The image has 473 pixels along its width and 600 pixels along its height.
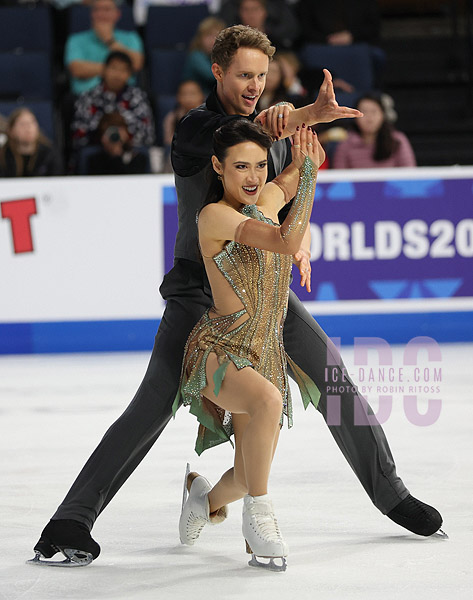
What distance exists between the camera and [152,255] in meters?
6.52

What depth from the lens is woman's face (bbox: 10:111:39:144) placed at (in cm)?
690

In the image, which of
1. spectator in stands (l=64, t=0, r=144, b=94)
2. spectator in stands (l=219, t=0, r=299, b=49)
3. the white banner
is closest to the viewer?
the white banner

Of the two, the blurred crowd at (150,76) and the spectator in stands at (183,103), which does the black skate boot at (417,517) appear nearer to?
the blurred crowd at (150,76)

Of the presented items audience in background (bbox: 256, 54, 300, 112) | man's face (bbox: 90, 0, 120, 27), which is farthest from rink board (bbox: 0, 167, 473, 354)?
man's face (bbox: 90, 0, 120, 27)

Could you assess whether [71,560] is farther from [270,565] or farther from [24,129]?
[24,129]

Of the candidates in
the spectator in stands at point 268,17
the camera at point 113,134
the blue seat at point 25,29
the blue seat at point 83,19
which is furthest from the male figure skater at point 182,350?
the blue seat at point 25,29

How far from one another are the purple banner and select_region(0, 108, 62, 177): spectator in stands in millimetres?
905

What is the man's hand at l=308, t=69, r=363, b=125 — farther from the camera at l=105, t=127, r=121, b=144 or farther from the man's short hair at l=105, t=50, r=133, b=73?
the man's short hair at l=105, t=50, r=133, b=73

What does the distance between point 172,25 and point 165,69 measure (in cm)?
50

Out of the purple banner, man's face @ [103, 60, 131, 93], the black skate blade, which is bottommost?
the black skate blade

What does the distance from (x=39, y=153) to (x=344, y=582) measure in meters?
4.80

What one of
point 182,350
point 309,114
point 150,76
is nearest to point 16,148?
point 150,76

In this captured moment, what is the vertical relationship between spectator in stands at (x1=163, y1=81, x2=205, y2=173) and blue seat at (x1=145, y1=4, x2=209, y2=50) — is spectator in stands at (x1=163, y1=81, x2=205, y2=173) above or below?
below

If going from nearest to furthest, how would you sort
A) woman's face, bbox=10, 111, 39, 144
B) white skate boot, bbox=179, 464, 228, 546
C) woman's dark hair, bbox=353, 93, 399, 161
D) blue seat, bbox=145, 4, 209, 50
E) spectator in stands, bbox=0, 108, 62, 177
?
1. white skate boot, bbox=179, 464, 228, 546
2. spectator in stands, bbox=0, 108, 62, 177
3. woman's face, bbox=10, 111, 39, 144
4. woman's dark hair, bbox=353, 93, 399, 161
5. blue seat, bbox=145, 4, 209, 50
